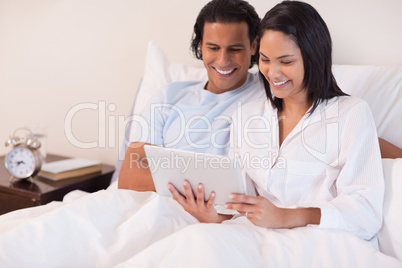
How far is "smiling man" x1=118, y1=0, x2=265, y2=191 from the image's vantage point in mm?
1633

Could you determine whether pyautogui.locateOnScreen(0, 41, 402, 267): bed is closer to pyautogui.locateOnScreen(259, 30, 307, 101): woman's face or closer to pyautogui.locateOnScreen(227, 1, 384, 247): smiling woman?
pyautogui.locateOnScreen(227, 1, 384, 247): smiling woman

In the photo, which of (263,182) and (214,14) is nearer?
(263,182)

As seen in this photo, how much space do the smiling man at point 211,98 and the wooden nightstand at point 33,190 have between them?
1.30ft

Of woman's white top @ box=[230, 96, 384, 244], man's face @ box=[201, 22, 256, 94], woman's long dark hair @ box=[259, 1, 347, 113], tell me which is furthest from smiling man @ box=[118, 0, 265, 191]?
woman's long dark hair @ box=[259, 1, 347, 113]

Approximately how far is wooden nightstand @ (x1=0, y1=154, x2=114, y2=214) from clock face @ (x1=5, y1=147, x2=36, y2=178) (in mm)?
45

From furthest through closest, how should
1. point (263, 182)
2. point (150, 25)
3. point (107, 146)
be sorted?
point (107, 146), point (150, 25), point (263, 182)

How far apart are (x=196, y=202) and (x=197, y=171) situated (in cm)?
14

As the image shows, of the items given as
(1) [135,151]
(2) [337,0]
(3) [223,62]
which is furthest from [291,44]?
(1) [135,151]

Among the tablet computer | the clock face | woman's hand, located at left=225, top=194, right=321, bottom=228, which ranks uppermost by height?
the tablet computer

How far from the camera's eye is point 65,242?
3.58 ft

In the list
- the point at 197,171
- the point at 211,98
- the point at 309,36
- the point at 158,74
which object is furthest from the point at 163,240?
the point at 158,74

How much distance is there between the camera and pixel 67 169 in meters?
2.05

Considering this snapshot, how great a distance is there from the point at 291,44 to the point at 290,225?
21.0 inches

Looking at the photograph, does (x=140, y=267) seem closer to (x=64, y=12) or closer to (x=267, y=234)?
(x=267, y=234)
